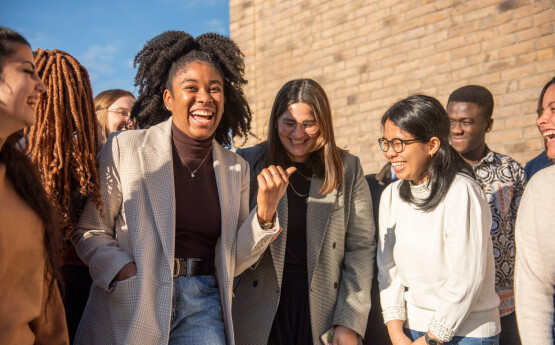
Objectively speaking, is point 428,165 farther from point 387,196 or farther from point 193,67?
point 193,67

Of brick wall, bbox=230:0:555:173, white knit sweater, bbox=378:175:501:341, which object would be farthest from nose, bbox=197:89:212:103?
brick wall, bbox=230:0:555:173

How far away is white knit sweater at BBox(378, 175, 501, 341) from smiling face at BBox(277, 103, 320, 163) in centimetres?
65

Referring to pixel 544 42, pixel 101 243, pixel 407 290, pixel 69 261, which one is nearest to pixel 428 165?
pixel 407 290

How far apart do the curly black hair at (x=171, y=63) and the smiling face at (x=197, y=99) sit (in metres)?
0.07

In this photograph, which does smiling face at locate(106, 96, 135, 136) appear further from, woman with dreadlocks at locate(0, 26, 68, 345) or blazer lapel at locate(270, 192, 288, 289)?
woman with dreadlocks at locate(0, 26, 68, 345)

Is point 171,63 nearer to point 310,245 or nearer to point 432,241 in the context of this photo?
point 310,245

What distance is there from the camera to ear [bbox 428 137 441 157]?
2.79 meters

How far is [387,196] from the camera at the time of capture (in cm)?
298

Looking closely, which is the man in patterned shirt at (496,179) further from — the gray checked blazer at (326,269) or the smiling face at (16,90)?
the smiling face at (16,90)

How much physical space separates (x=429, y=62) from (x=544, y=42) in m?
1.17

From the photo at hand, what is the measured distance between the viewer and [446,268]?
253 cm

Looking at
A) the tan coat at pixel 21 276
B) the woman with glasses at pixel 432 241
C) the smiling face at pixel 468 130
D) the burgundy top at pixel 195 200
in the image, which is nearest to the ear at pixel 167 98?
the burgundy top at pixel 195 200

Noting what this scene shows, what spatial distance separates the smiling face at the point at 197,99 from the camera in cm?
254

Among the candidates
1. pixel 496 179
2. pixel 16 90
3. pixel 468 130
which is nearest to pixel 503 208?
pixel 496 179
